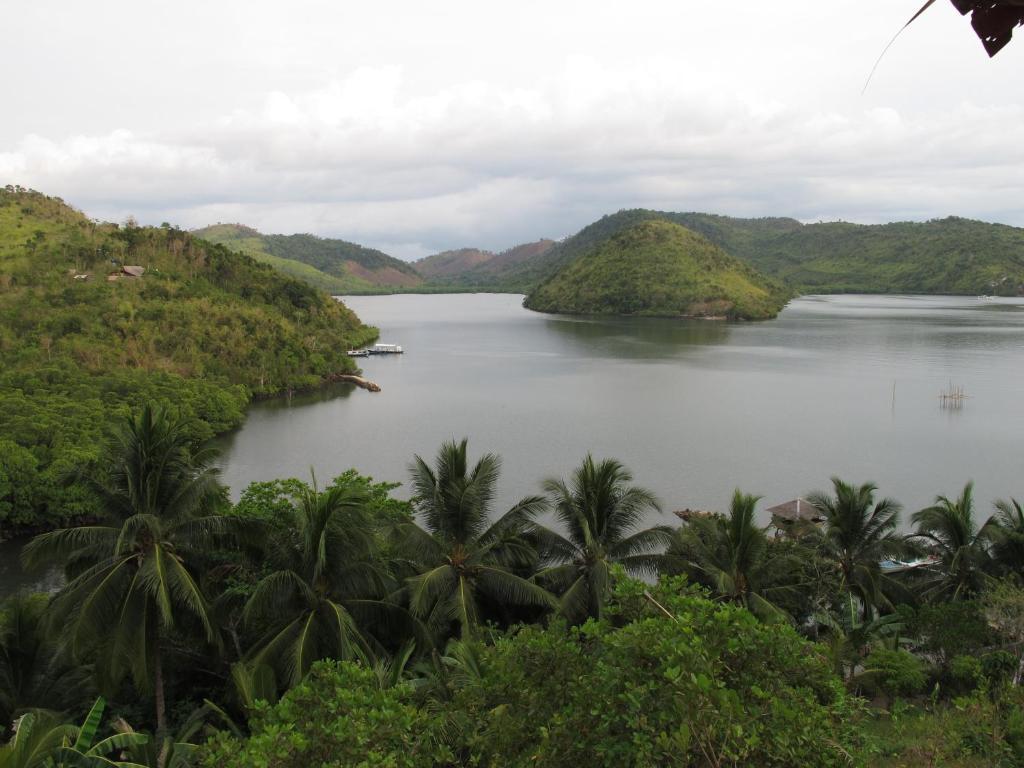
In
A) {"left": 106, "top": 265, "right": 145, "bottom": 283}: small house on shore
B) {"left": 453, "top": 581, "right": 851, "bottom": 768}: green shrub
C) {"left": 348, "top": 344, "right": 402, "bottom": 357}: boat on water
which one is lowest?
{"left": 348, "top": 344, "right": 402, "bottom": 357}: boat on water

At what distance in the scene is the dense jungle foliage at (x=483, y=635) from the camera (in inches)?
245

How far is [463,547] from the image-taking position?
15.9 meters

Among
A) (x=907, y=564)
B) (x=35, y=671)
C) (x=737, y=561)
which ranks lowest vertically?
(x=907, y=564)

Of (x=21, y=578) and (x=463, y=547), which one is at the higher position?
(x=463, y=547)

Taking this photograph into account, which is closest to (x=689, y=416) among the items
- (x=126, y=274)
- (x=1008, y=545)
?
(x=1008, y=545)

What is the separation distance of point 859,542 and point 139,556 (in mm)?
16991

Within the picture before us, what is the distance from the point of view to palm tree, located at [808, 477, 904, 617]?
1970 cm

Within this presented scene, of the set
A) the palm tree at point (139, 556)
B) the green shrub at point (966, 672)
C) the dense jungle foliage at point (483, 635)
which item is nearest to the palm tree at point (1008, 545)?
the dense jungle foliage at point (483, 635)

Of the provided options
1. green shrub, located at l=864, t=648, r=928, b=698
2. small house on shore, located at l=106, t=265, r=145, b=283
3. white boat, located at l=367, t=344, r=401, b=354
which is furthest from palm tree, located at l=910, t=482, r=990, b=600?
white boat, located at l=367, t=344, r=401, b=354

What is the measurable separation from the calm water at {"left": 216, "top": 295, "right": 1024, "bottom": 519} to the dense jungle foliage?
13.0 metres

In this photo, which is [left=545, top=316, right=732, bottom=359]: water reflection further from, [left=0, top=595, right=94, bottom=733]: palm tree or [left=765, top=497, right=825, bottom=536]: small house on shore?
[left=0, top=595, right=94, bottom=733]: palm tree

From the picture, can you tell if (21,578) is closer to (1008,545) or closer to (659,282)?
(1008,545)

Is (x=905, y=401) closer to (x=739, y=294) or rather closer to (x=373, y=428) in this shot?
(x=373, y=428)

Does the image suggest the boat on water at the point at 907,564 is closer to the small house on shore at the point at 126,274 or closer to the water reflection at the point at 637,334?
the water reflection at the point at 637,334
